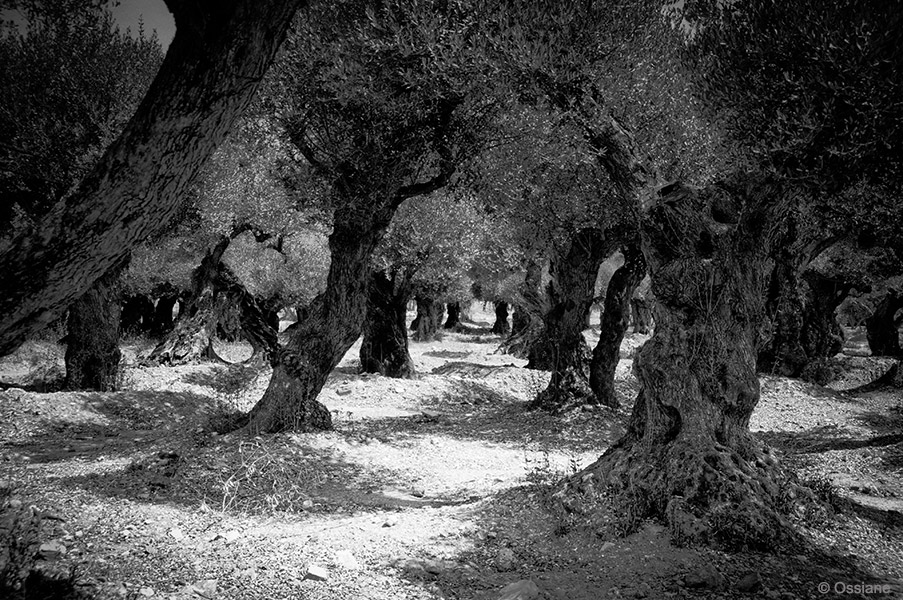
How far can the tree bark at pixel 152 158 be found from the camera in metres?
3.77

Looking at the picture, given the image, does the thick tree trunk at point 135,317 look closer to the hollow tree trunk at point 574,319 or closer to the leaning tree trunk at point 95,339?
the leaning tree trunk at point 95,339

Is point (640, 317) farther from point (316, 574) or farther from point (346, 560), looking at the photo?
point (316, 574)

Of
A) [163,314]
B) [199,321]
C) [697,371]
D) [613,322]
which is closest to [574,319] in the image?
[613,322]

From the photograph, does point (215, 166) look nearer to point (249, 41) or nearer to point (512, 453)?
point (512, 453)

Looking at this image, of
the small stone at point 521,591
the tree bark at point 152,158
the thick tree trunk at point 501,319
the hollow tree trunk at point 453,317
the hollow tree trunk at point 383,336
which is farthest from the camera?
the hollow tree trunk at point 453,317

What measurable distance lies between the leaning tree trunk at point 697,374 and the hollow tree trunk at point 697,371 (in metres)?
0.01

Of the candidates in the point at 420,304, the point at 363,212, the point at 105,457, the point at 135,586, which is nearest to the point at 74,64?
the point at 363,212

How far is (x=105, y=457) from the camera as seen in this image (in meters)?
9.80

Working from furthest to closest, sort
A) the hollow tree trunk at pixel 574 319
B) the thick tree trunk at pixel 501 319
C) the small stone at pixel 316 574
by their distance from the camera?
the thick tree trunk at pixel 501 319 < the hollow tree trunk at pixel 574 319 < the small stone at pixel 316 574

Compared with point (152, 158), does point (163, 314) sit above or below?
below

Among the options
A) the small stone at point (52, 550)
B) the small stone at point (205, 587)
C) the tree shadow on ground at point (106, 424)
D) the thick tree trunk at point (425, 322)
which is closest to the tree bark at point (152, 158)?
the small stone at point (52, 550)

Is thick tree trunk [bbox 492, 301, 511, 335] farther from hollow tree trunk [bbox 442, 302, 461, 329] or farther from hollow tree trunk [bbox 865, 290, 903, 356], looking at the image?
hollow tree trunk [bbox 865, 290, 903, 356]

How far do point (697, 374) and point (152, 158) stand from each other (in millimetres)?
5907

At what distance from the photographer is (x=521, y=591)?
4848 millimetres
